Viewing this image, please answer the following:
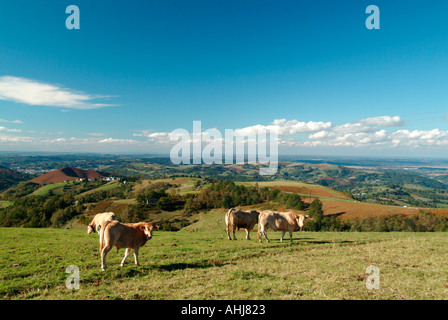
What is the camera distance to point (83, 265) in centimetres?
1102

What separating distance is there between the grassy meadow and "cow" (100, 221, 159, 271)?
993 millimetres

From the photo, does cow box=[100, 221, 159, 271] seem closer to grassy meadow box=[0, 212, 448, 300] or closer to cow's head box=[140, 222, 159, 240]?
cow's head box=[140, 222, 159, 240]

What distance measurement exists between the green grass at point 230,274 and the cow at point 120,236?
99cm

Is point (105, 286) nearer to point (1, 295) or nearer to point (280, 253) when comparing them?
point (1, 295)

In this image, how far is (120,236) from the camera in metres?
10.3

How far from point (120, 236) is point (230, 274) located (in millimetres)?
5423

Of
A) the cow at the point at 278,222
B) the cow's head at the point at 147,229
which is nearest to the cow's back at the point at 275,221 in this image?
the cow at the point at 278,222

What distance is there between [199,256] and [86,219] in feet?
273

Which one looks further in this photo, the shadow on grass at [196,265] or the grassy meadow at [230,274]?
the shadow on grass at [196,265]

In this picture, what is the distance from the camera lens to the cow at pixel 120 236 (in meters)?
9.95

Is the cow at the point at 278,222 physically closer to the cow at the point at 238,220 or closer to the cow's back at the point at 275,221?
the cow's back at the point at 275,221

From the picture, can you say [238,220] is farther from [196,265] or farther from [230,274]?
[230,274]

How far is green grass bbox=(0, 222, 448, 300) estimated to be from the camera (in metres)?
7.80
